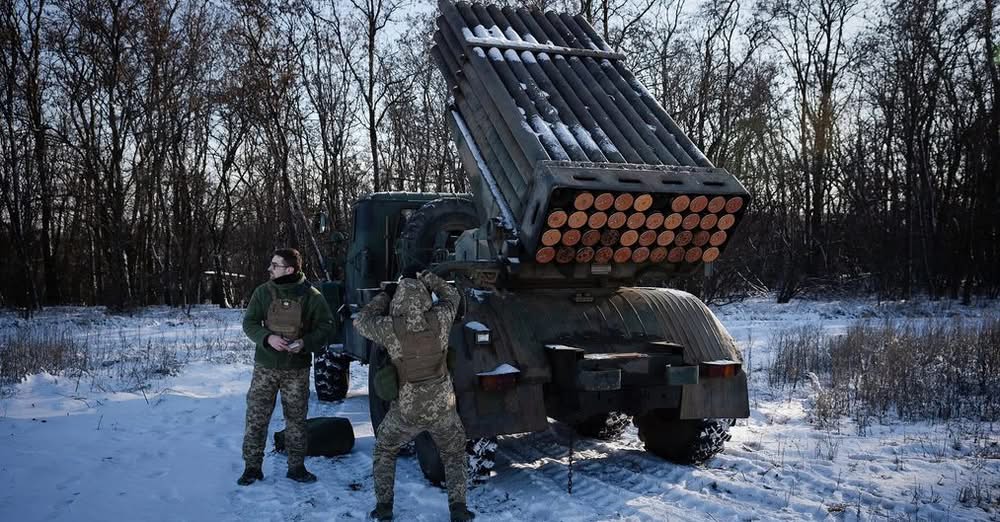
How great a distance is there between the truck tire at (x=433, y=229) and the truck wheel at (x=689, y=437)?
9.83ft

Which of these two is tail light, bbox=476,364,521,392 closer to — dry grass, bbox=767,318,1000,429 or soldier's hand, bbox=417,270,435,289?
soldier's hand, bbox=417,270,435,289

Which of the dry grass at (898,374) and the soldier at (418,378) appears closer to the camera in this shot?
the soldier at (418,378)

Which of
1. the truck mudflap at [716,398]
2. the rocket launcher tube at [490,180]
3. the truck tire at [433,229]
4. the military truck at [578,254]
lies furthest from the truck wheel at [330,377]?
the truck mudflap at [716,398]

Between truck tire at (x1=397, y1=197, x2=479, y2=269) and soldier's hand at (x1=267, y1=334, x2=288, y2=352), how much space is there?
2.60 metres

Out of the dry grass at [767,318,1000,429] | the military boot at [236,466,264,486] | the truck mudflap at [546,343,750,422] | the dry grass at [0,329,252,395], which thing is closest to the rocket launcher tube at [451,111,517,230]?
the truck mudflap at [546,343,750,422]

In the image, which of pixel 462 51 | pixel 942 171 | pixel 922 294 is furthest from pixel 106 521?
pixel 942 171

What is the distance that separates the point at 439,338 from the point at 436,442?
0.69 metres

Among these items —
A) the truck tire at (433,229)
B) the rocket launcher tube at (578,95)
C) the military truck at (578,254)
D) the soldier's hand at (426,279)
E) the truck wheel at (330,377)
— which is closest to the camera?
the soldier's hand at (426,279)

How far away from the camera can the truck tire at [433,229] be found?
765cm

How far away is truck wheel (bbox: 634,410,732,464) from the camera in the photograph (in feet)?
18.6

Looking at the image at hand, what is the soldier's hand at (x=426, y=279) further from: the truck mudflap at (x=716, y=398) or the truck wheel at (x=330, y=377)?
the truck wheel at (x=330, y=377)

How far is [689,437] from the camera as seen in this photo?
5688 mm

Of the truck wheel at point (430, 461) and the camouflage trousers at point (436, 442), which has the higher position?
the camouflage trousers at point (436, 442)

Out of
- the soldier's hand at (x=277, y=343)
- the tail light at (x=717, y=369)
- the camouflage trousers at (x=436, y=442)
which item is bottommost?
the camouflage trousers at (x=436, y=442)
